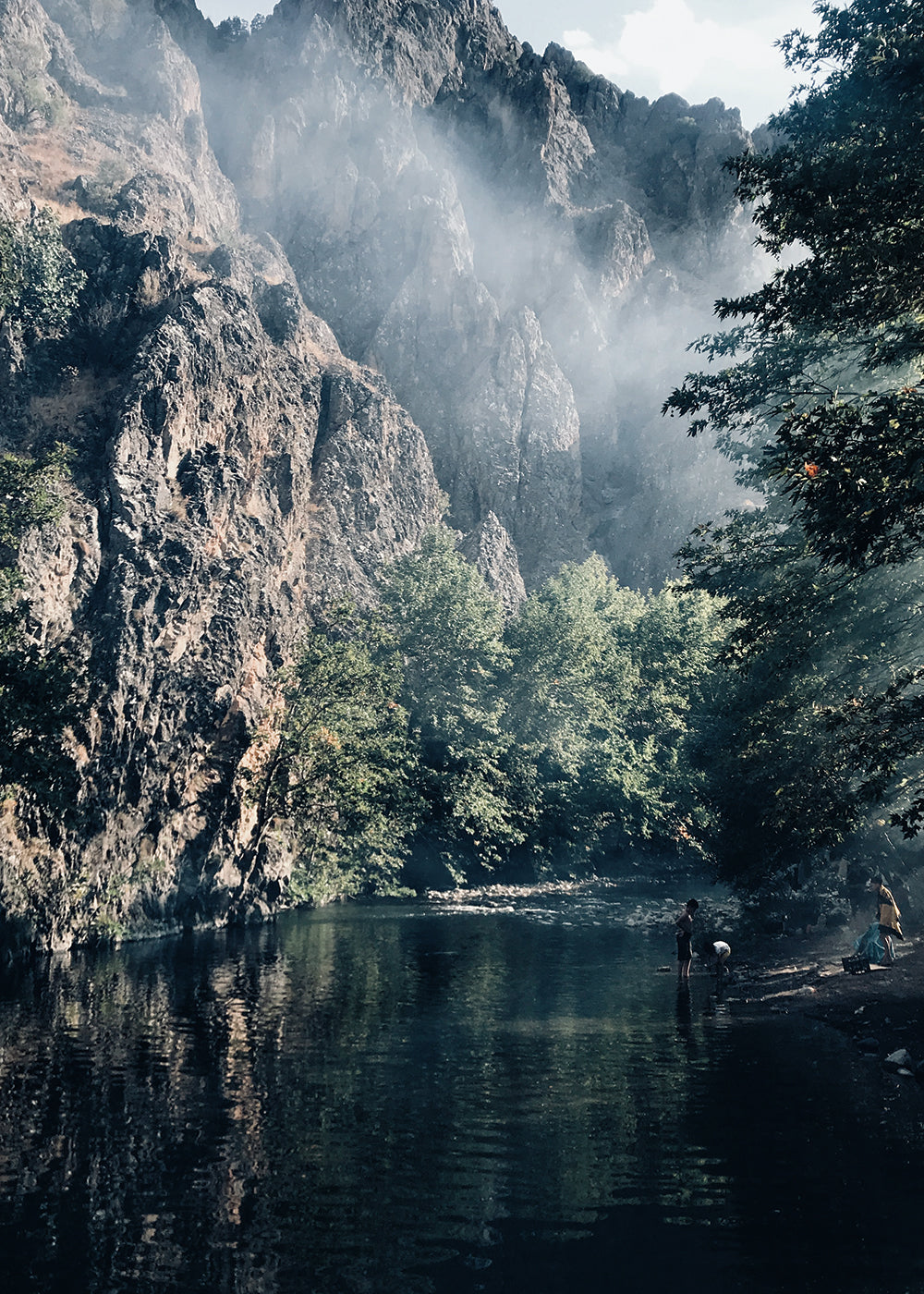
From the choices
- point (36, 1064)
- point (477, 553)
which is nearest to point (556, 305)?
point (477, 553)

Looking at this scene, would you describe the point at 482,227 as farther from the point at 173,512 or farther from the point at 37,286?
the point at 173,512

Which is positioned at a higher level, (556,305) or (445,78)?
(445,78)

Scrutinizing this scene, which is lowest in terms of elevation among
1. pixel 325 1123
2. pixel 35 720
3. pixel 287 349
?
pixel 325 1123

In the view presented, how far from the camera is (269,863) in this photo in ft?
177

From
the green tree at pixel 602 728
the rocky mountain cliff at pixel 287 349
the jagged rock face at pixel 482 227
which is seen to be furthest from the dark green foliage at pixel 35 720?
the jagged rock face at pixel 482 227

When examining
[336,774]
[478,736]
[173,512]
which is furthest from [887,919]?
[173,512]

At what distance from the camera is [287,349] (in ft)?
280

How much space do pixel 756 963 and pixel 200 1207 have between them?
24.3 m

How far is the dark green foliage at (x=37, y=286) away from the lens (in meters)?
63.7

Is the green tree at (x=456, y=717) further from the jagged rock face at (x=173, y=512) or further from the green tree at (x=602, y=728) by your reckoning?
the jagged rock face at (x=173, y=512)

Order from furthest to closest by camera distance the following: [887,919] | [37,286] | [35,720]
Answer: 1. [37,286]
2. [35,720]
3. [887,919]

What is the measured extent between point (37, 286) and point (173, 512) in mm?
20462

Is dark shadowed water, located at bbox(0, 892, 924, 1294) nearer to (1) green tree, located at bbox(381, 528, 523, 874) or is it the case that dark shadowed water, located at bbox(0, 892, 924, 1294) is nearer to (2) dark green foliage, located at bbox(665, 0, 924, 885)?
(2) dark green foliage, located at bbox(665, 0, 924, 885)

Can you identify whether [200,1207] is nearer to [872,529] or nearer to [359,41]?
[872,529]
